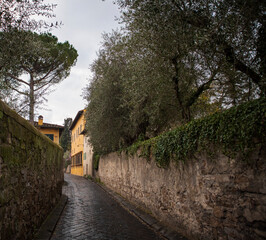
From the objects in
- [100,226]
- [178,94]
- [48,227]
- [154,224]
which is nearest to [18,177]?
[48,227]

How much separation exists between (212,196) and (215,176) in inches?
13.5

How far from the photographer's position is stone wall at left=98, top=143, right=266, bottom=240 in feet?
10.2

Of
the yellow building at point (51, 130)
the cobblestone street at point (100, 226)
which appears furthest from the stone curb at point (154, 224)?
the yellow building at point (51, 130)

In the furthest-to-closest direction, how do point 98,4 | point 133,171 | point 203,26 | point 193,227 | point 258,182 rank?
point 133,171
point 98,4
point 203,26
point 193,227
point 258,182

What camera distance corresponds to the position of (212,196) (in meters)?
4.03

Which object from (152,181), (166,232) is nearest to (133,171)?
(152,181)

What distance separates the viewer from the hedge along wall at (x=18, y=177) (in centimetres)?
307

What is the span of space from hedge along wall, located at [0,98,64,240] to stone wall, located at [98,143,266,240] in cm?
285

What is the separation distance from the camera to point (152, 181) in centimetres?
702

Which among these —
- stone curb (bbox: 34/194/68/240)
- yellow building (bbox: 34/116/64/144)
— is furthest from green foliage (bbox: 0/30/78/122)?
yellow building (bbox: 34/116/64/144)

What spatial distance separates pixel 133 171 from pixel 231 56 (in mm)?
5484

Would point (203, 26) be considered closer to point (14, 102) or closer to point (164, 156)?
point (164, 156)

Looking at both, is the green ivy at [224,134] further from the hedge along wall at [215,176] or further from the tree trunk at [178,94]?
the tree trunk at [178,94]

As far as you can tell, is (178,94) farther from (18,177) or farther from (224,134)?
(18,177)
